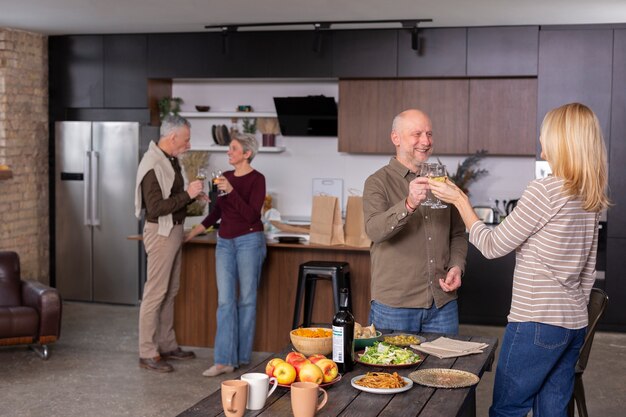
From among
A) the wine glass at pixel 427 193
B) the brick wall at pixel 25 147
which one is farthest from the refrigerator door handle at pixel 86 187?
the wine glass at pixel 427 193

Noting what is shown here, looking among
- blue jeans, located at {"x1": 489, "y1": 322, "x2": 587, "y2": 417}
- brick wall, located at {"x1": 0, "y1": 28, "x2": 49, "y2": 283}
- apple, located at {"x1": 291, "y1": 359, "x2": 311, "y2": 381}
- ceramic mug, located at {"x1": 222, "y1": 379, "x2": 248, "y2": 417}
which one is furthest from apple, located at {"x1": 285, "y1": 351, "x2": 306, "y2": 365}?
brick wall, located at {"x1": 0, "y1": 28, "x2": 49, "y2": 283}

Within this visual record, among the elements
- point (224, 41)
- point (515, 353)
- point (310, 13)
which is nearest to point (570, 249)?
point (515, 353)

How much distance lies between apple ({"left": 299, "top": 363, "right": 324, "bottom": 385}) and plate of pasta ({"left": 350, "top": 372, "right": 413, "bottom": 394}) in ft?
0.40

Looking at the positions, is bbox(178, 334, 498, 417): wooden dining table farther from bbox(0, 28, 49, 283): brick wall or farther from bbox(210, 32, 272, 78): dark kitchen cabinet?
bbox(0, 28, 49, 283): brick wall

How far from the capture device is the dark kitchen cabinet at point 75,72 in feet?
28.7

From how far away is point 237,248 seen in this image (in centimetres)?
590

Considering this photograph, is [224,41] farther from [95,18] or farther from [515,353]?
[515,353]

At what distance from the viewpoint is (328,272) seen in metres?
5.91

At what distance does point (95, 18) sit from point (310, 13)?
1.94m

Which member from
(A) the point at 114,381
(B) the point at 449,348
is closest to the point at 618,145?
(A) the point at 114,381

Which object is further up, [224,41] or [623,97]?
[224,41]

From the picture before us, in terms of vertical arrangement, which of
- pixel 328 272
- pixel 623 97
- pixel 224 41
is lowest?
pixel 328 272

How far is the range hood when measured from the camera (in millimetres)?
8414

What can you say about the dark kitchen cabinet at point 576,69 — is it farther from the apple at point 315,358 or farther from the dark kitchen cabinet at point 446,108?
the apple at point 315,358
